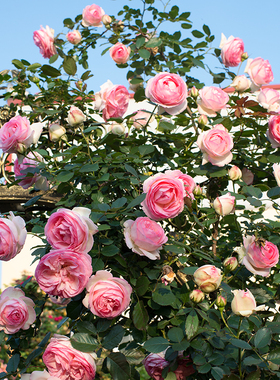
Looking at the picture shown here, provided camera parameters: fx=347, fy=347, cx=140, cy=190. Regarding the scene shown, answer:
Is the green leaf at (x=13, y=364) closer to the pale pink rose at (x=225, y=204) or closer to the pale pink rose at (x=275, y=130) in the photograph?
the pale pink rose at (x=225, y=204)

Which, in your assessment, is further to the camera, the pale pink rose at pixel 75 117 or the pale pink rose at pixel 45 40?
the pale pink rose at pixel 45 40

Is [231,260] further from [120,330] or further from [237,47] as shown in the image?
[237,47]

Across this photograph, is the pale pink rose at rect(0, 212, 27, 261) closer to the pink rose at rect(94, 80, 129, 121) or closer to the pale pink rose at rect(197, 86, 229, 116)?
the pink rose at rect(94, 80, 129, 121)

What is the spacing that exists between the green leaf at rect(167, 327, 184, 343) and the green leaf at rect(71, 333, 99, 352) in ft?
0.64

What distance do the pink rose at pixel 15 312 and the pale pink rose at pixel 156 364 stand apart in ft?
1.29

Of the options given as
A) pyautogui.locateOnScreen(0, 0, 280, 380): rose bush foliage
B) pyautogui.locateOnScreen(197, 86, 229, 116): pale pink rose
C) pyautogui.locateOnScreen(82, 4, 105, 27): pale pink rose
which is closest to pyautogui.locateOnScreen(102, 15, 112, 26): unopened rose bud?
pyautogui.locateOnScreen(82, 4, 105, 27): pale pink rose

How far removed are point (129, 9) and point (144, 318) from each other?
1.79 metres

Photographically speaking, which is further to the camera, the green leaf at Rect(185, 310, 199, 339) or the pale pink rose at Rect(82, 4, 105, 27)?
the pale pink rose at Rect(82, 4, 105, 27)

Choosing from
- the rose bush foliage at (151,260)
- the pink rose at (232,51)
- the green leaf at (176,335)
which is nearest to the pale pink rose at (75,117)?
the rose bush foliage at (151,260)

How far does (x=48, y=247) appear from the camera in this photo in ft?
3.44

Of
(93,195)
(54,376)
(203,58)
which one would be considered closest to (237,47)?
(203,58)

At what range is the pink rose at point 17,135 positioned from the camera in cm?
122

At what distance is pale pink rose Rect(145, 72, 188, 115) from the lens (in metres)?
1.16

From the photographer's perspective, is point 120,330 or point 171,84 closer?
point 120,330
